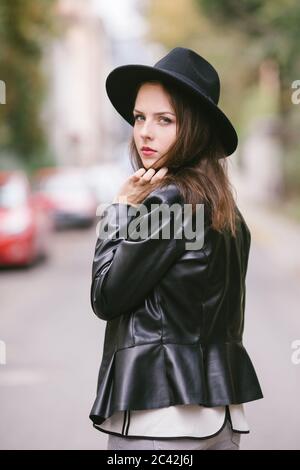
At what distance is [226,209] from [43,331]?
6142 mm

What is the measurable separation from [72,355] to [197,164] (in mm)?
4999

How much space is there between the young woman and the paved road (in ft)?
8.21

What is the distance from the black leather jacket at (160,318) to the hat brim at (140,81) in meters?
0.24

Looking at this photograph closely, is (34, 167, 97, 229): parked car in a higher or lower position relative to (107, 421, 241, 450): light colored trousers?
higher

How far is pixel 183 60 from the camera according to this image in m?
2.06

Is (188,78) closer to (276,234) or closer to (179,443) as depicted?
(179,443)

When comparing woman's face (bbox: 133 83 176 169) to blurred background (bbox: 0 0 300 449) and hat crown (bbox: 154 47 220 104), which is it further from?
blurred background (bbox: 0 0 300 449)

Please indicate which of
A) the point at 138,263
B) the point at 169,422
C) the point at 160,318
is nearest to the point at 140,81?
the point at 138,263

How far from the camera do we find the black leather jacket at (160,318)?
6.23ft

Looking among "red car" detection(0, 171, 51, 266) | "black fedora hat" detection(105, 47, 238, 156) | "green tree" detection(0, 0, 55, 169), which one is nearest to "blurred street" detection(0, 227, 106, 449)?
"red car" detection(0, 171, 51, 266)

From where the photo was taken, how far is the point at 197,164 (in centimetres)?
204

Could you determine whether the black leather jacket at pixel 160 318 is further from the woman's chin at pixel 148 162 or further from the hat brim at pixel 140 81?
the hat brim at pixel 140 81


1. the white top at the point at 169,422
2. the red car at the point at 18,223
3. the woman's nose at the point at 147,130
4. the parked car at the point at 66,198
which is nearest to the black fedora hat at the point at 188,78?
the woman's nose at the point at 147,130

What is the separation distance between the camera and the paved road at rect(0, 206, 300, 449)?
15.4 ft
